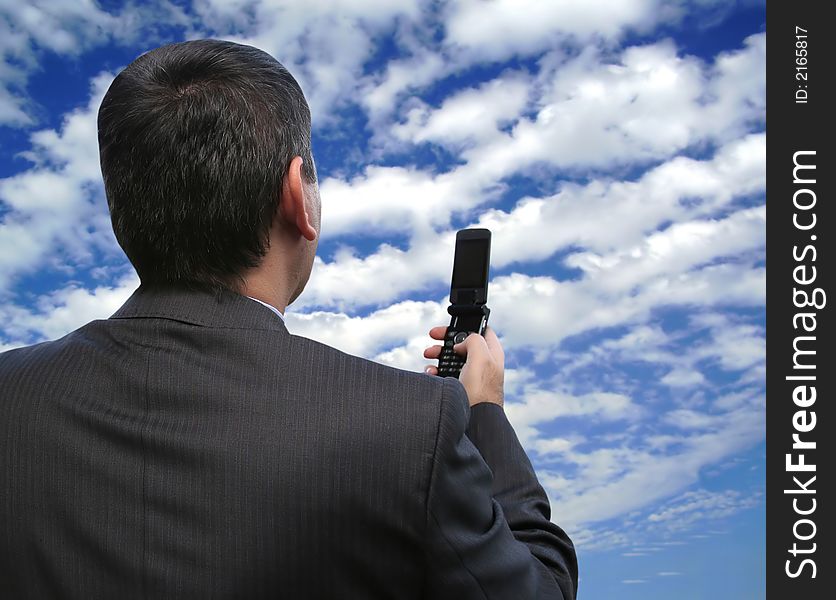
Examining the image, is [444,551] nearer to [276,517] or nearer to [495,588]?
[495,588]

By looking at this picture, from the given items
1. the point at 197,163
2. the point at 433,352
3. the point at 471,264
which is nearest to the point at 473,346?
the point at 433,352

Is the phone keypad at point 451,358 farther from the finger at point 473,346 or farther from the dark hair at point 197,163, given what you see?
the dark hair at point 197,163

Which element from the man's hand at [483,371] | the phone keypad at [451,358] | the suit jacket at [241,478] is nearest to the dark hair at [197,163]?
the suit jacket at [241,478]

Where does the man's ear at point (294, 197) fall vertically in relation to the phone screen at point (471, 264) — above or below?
below

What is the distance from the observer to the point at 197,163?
6.26ft

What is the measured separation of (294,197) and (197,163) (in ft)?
0.75

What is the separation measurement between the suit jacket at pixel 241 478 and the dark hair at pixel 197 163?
177 mm

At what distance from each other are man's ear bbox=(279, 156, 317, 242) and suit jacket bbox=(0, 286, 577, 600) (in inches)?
10.4

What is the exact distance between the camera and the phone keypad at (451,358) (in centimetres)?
270

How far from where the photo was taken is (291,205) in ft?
6.42

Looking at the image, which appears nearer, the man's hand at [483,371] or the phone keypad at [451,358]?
the man's hand at [483,371]

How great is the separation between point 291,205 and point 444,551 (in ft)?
2.76

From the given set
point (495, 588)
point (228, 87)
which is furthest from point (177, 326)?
point (495, 588)

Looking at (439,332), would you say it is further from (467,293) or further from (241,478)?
(241,478)
